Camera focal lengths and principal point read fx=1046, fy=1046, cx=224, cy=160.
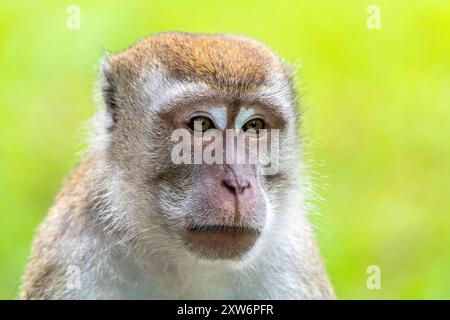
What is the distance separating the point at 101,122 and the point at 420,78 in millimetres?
7588

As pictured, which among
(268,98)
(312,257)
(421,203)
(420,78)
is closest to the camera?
(268,98)

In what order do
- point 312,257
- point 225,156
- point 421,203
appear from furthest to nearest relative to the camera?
point 421,203 < point 312,257 < point 225,156

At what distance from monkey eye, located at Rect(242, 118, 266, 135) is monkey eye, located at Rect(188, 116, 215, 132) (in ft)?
1.00

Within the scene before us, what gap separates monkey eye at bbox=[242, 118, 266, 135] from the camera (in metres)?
8.49

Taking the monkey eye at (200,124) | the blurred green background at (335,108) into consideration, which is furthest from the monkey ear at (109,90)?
the blurred green background at (335,108)

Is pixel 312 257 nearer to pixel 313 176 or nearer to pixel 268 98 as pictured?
pixel 313 176

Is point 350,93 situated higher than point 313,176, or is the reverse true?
point 350,93

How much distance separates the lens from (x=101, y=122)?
9.09 m

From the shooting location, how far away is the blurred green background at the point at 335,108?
13336mm

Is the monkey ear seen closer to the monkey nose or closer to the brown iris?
the brown iris

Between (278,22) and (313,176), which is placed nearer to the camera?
(313,176)

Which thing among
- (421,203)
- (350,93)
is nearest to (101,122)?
(421,203)

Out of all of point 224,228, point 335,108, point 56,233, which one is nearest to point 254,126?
point 224,228

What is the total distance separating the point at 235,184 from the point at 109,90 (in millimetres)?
1822
